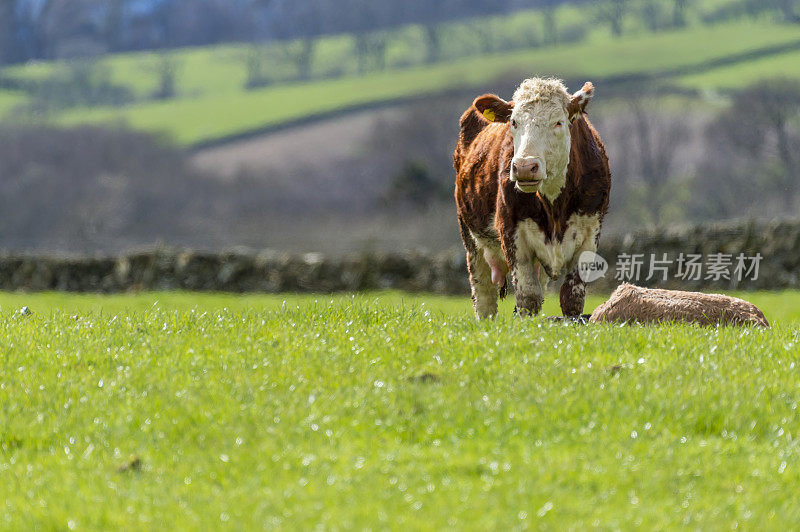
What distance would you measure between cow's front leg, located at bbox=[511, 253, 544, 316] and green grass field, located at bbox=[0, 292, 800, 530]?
3.52 feet

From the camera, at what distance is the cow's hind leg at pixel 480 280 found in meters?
11.6

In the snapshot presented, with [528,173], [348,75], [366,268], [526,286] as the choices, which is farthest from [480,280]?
[348,75]

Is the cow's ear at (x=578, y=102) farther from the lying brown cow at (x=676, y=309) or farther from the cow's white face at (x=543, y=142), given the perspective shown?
the lying brown cow at (x=676, y=309)

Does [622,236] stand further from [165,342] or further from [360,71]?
Answer: [360,71]

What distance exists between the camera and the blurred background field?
51.8 meters

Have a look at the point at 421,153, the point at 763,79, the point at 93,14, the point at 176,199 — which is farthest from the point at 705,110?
the point at 93,14

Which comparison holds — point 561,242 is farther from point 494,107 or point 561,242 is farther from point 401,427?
point 401,427

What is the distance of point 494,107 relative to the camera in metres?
9.91

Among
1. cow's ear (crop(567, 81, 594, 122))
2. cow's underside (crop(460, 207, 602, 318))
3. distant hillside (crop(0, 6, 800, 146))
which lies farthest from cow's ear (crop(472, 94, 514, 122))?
distant hillside (crop(0, 6, 800, 146))

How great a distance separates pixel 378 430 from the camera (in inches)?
231

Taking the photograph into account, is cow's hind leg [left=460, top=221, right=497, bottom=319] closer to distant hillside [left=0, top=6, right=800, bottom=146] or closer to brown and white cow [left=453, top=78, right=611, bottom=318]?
brown and white cow [left=453, top=78, right=611, bottom=318]

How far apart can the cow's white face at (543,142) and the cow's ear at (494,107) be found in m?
0.61

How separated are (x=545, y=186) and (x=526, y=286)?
107 cm

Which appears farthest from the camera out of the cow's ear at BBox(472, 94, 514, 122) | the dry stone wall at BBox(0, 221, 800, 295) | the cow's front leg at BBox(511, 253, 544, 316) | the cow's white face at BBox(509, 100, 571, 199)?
the dry stone wall at BBox(0, 221, 800, 295)
